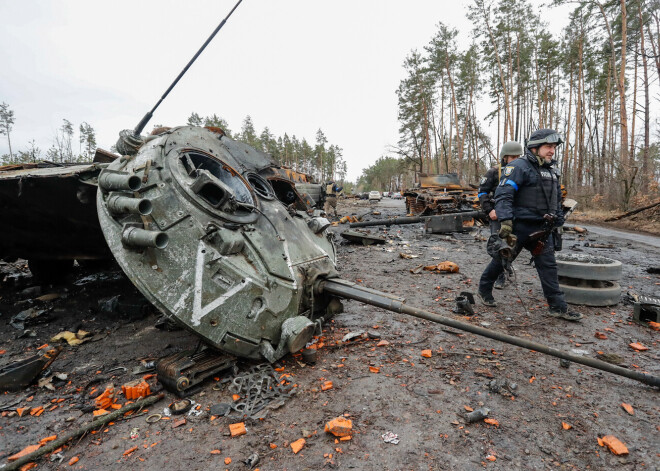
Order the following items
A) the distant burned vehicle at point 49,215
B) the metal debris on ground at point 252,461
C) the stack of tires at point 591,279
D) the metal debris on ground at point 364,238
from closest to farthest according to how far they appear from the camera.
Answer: the metal debris on ground at point 252,461 < the distant burned vehicle at point 49,215 < the stack of tires at point 591,279 < the metal debris on ground at point 364,238

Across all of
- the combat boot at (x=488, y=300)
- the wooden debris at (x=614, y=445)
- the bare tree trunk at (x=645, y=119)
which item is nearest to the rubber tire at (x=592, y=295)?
the combat boot at (x=488, y=300)

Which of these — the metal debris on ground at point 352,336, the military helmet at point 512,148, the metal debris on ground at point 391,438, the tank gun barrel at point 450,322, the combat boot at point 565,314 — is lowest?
the metal debris on ground at point 391,438

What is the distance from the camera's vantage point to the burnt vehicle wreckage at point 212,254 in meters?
2.81

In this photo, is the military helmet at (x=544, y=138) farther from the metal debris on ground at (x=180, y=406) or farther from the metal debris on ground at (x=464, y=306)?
the metal debris on ground at (x=180, y=406)

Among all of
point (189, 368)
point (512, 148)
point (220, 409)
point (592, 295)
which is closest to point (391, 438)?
point (220, 409)

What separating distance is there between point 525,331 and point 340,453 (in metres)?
2.91

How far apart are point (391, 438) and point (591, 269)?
13.2 ft

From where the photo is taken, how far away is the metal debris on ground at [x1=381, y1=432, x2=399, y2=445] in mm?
2254

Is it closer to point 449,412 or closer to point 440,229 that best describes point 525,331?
point 449,412

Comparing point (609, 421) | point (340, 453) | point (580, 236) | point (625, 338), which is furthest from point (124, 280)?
point (580, 236)

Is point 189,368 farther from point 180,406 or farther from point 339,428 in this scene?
point 339,428

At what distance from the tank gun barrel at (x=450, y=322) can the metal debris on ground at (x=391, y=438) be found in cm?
95

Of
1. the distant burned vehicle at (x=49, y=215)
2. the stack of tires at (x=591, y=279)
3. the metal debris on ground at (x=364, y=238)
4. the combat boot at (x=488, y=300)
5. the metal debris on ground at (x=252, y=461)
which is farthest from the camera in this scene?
the metal debris on ground at (x=364, y=238)

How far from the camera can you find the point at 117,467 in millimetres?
2100
